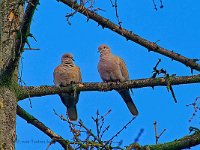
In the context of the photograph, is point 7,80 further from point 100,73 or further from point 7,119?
point 100,73

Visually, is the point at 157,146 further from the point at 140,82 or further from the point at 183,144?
the point at 140,82

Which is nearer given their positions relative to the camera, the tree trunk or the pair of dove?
the tree trunk

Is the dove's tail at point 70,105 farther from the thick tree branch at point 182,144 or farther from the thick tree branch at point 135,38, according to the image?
the thick tree branch at point 182,144

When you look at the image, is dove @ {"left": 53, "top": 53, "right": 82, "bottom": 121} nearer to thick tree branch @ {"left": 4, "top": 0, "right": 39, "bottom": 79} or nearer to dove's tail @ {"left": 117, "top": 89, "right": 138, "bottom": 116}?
dove's tail @ {"left": 117, "top": 89, "right": 138, "bottom": 116}

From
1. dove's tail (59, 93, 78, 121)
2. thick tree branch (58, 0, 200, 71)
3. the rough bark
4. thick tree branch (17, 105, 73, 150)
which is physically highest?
dove's tail (59, 93, 78, 121)

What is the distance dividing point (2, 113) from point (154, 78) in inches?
57.4

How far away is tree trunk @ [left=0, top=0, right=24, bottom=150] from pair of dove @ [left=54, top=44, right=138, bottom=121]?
3588mm

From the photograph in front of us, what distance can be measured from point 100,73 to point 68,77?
1.95ft

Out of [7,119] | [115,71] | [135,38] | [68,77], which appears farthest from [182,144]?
[115,71]

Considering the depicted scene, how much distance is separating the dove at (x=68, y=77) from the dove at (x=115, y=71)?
1.24 feet

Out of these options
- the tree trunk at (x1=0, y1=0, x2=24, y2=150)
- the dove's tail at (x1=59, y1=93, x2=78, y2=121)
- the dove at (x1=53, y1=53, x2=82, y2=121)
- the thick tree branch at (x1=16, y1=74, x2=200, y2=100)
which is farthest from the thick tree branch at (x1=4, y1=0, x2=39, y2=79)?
the dove's tail at (x1=59, y1=93, x2=78, y2=121)

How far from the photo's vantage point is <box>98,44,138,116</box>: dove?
8156 mm

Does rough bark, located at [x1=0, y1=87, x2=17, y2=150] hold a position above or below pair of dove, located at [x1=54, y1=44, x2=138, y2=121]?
below

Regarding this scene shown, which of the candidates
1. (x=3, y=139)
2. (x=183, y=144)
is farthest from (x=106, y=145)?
(x=3, y=139)
